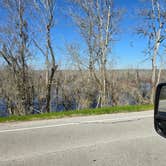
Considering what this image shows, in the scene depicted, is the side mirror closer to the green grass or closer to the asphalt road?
the asphalt road

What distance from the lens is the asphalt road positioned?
169 inches

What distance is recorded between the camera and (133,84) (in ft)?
90.6

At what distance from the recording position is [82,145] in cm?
530

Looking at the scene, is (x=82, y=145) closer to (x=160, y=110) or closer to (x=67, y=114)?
(x=160, y=110)

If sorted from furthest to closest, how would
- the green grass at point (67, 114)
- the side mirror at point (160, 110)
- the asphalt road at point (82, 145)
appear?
the green grass at point (67, 114), the asphalt road at point (82, 145), the side mirror at point (160, 110)

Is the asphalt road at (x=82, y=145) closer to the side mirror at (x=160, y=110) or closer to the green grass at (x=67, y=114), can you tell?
the green grass at (x=67, y=114)

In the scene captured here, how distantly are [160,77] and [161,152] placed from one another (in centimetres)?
1581

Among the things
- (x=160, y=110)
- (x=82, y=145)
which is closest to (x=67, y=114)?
(x=82, y=145)

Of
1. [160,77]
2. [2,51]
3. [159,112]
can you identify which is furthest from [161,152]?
[160,77]

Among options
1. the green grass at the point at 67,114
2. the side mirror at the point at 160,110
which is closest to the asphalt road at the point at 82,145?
the green grass at the point at 67,114

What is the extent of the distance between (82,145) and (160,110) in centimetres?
327

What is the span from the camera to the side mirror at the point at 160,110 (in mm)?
2285

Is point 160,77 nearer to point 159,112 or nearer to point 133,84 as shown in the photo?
point 133,84

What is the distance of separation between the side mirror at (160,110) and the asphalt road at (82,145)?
203 cm
